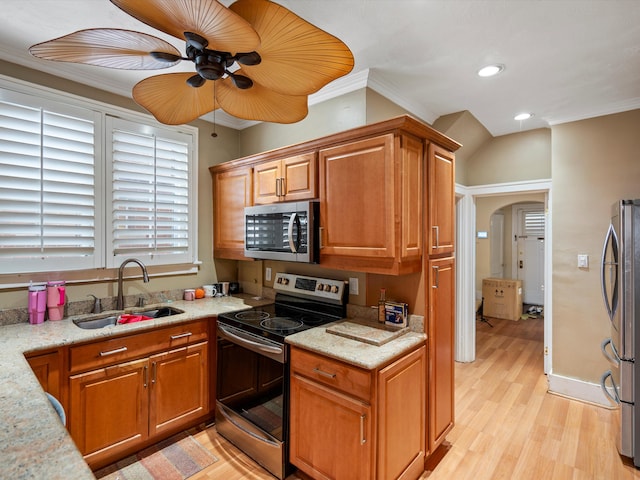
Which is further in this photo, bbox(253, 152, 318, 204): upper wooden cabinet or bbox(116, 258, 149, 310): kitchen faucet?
bbox(116, 258, 149, 310): kitchen faucet

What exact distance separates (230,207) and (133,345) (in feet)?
4.59

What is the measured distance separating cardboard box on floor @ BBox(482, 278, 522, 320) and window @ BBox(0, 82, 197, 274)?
17.6 ft

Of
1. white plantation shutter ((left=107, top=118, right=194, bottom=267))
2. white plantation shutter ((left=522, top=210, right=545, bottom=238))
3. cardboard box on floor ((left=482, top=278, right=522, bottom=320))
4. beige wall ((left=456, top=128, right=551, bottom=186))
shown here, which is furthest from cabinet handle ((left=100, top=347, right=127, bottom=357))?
white plantation shutter ((left=522, top=210, right=545, bottom=238))

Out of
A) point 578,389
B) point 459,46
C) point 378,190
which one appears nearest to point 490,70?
point 459,46

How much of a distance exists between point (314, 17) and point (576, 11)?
1.35m

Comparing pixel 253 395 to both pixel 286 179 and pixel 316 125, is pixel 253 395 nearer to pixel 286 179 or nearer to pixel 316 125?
pixel 286 179

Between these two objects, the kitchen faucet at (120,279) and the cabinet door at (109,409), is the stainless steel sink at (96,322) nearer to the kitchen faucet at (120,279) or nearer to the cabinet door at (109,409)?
the kitchen faucet at (120,279)

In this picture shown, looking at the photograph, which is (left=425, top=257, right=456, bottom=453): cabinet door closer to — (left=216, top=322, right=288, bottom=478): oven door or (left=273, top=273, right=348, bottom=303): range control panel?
(left=273, top=273, right=348, bottom=303): range control panel

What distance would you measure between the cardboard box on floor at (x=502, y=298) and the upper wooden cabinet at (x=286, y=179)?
5109mm

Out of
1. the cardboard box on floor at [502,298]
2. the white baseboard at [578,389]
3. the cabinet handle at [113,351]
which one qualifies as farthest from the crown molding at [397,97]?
the cardboard box on floor at [502,298]

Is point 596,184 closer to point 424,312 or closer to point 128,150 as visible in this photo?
point 424,312

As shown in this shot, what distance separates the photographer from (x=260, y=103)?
1.65 metres

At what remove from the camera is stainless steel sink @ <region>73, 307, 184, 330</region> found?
96.0 inches

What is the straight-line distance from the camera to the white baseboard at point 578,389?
3027 millimetres
